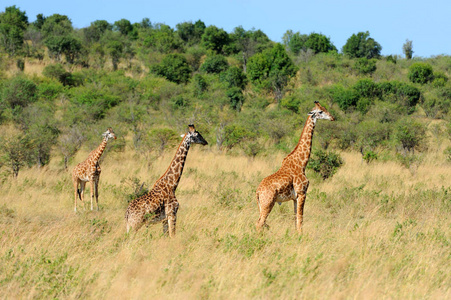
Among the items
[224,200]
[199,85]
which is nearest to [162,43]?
[199,85]

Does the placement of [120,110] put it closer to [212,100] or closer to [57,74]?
[212,100]

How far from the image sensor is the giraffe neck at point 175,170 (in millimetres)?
7992

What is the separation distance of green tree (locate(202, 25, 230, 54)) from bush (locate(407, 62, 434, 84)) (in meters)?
24.9

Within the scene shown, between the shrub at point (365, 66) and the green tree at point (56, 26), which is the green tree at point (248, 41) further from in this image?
the green tree at point (56, 26)

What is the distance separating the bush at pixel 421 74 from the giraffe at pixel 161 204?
40.4m

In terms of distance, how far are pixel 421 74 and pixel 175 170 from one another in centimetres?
4082

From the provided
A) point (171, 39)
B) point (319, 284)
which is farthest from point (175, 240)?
point (171, 39)

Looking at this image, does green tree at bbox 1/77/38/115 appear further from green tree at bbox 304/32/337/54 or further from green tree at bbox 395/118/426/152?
green tree at bbox 304/32/337/54

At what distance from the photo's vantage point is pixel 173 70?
149ft

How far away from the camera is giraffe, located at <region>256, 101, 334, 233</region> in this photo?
309 inches

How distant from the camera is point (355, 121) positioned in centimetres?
2580

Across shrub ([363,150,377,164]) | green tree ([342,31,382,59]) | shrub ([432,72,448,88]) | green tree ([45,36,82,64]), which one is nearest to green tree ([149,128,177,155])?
shrub ([363,150,377,164])

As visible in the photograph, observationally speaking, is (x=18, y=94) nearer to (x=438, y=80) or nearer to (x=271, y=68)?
(x=271, y=68)

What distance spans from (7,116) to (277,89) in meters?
21.5
